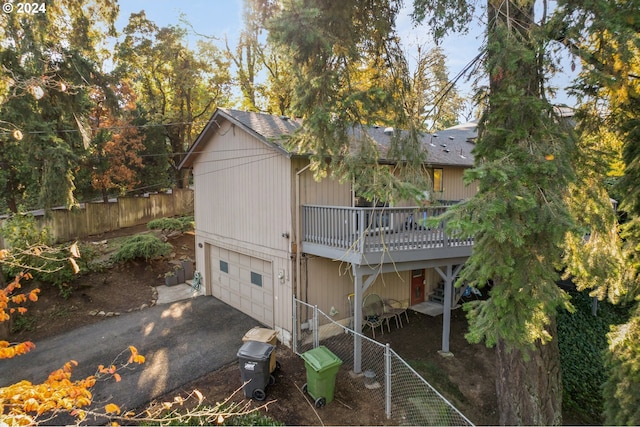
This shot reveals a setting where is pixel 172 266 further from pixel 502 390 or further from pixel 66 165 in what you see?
pixel 502 390

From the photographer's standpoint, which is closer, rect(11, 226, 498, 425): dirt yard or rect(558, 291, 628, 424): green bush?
rect(11, 226, 498, 425): dirt yard

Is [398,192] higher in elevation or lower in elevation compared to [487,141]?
lower

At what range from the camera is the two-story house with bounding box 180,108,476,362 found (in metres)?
7.68

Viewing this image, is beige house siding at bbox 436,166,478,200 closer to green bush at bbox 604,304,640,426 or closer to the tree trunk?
the tree trunk

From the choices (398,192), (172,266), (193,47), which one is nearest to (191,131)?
(193,47)

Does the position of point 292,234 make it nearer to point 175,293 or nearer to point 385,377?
point 385,377

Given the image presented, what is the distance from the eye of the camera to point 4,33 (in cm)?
636

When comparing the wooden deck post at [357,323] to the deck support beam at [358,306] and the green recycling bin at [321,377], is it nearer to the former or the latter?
the deck support beam at [358,306]

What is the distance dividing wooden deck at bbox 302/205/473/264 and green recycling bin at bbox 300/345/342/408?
7.12ft

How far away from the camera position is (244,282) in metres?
10.8

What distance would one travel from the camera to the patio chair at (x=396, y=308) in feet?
33.4

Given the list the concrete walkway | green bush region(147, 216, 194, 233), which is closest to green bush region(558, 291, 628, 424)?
the concrete walkway

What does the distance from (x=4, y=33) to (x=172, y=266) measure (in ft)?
33.6

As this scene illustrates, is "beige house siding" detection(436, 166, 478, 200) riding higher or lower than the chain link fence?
higher
